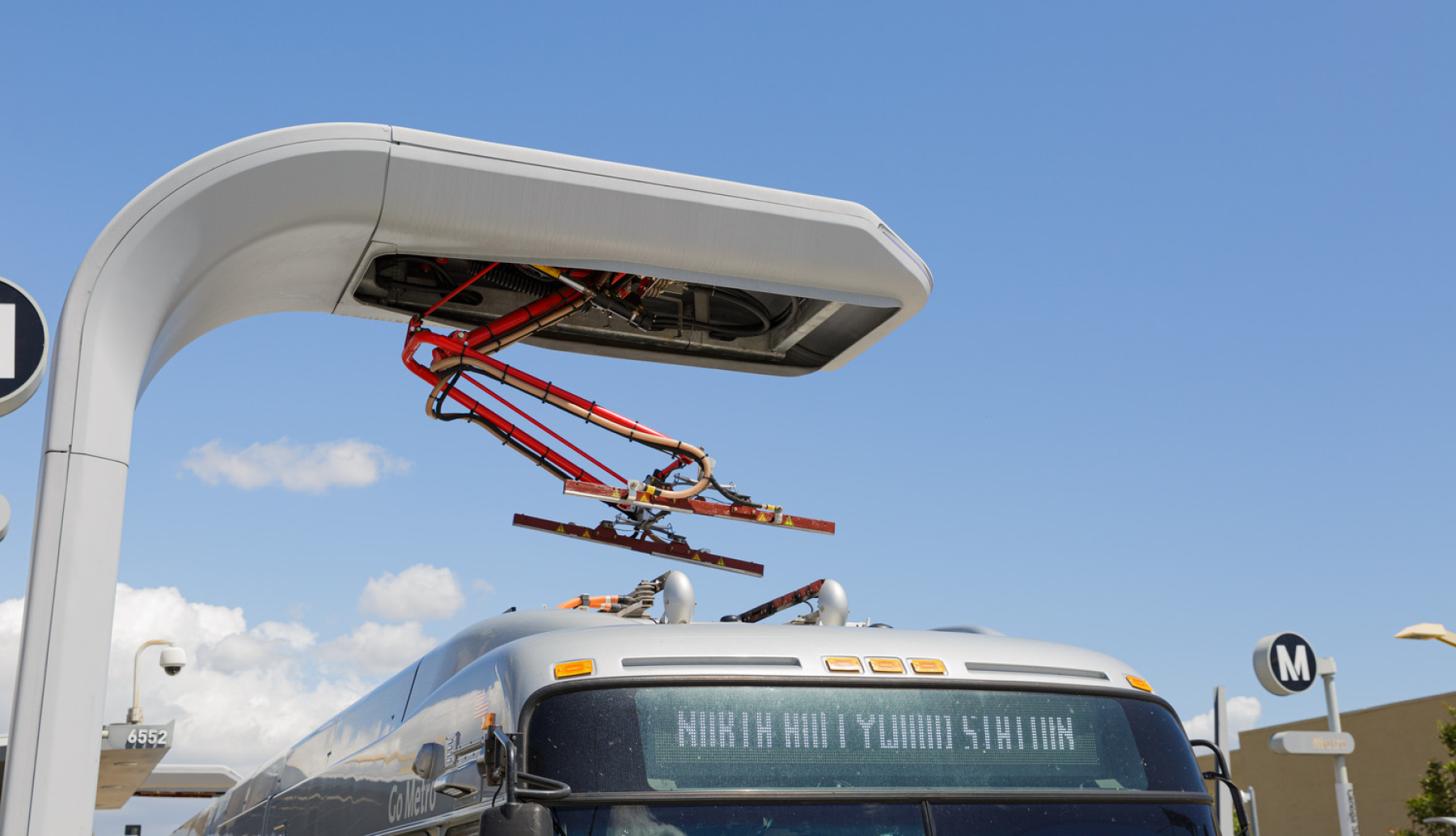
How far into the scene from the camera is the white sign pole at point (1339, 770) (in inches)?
565

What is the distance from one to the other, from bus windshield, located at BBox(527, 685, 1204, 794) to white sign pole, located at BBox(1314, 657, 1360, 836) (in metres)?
10.4

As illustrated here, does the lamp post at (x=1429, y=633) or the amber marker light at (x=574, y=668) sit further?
the lamp post at (x=1429, y=633)

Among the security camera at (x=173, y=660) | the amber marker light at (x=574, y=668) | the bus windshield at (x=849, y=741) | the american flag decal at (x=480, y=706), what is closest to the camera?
the bus windshield at (x=849, y=741)

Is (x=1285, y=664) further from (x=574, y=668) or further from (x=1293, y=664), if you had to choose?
(x=574, y=668)

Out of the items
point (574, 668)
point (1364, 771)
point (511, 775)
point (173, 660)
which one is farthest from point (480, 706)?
point (1364, 771)

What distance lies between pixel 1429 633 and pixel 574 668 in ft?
48.6

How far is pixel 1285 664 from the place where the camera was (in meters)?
14.6

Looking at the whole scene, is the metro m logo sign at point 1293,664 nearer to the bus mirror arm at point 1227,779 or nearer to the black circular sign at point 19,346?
the bus mirror arm at point 1227,779

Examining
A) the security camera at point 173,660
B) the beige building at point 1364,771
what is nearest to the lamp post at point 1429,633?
the beige building at point 1364,771

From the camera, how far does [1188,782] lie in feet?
17.1

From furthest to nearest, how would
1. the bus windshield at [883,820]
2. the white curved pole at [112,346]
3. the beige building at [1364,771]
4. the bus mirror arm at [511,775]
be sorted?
the beige building at [1364,771] → the white curved pole at [112,346] → the bus windshield at [883,820] → the bus mirror arm at [511,775]

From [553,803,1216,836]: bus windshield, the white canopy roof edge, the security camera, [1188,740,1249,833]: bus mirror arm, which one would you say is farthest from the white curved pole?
the security camera

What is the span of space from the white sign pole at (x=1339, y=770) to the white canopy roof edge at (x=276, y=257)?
31.7 ft

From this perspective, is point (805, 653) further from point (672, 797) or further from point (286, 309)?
point (286, 309)
